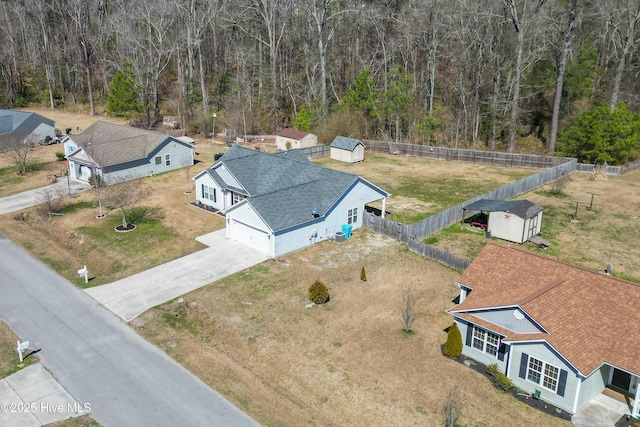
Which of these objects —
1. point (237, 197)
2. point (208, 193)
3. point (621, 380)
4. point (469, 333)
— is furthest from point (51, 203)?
point (621, 380)

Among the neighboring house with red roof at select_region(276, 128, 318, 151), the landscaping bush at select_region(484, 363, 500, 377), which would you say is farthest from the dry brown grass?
the neighboring house with red roof at select_region(276, 128, 318, 151)

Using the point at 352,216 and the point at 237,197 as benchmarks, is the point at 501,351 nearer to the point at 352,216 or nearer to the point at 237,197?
the point at 352,216

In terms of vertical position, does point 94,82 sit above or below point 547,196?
above

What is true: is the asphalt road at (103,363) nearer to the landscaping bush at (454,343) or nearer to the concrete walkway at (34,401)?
the concrete walkway at (34,401)

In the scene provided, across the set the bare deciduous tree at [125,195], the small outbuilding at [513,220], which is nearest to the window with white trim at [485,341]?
the small outbuilding at [513,220]

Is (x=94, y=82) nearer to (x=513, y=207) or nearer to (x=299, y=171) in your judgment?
(x=299, y=171)

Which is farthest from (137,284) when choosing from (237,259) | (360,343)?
(360,343)
